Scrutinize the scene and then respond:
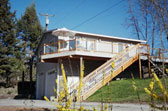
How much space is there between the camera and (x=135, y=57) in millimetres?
17328

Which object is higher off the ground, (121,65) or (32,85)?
(121,65)

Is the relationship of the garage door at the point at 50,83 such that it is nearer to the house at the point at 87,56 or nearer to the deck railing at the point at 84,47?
the house at the point at 87,56

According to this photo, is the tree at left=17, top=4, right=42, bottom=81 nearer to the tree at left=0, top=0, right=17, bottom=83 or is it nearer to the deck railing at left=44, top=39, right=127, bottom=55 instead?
the tree at left=0, top=0, right=17, bottom=83

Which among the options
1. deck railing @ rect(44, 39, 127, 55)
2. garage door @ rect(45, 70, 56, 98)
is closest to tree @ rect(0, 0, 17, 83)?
garage door @ rect(45, 70, 56, 98)

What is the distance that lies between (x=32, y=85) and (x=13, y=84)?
2.92 metres

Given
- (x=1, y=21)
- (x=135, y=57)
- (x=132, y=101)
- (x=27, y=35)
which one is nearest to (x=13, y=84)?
(x=1, y=21)

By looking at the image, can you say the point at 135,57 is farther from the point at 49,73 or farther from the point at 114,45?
the point at 49,73

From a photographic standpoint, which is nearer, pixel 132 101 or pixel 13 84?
pixel 132 101

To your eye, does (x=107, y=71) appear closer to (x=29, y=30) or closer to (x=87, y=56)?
(x=87, y=56)

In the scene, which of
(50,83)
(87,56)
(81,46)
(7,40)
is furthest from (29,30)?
(87,56)

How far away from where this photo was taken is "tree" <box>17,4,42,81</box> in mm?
40250

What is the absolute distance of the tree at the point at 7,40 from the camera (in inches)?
1159

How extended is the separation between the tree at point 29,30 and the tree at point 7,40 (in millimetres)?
7686

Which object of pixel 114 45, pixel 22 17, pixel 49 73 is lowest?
pixel 49 73
